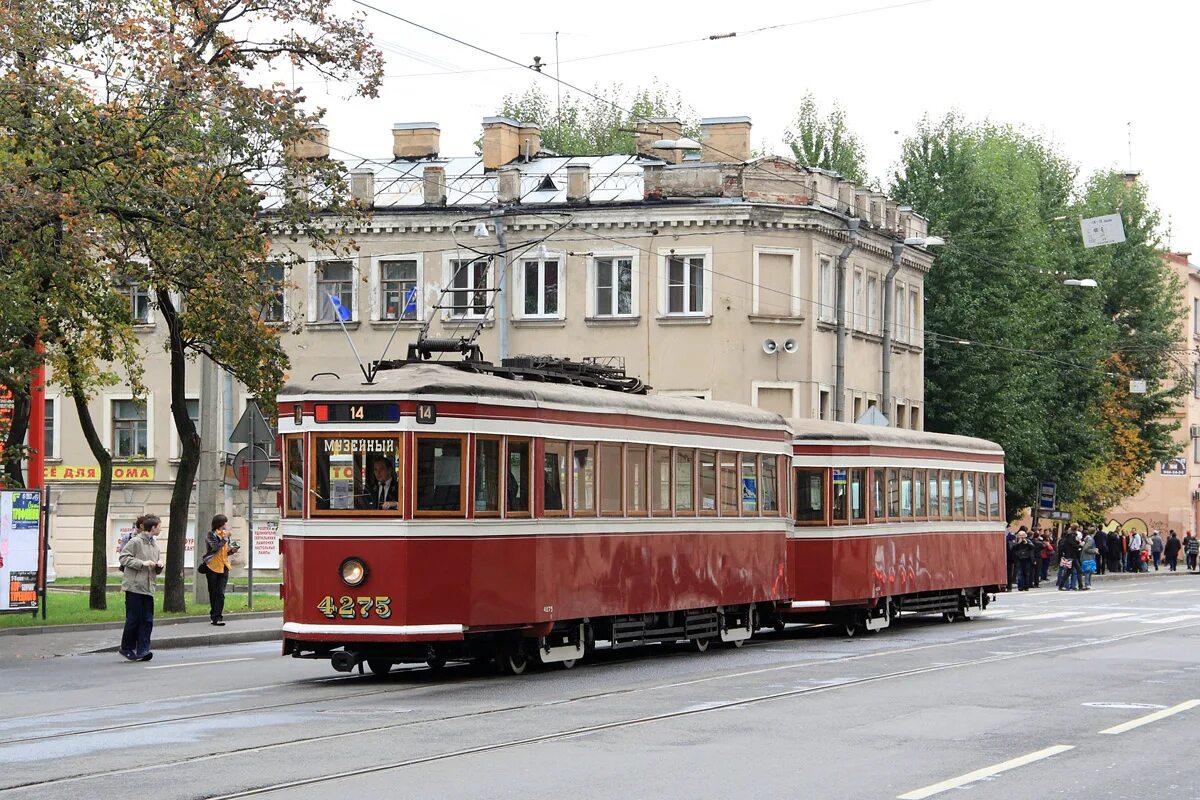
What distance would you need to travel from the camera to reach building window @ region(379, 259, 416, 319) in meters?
53.0

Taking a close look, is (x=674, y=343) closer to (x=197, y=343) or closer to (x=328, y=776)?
(x=197, y=343)

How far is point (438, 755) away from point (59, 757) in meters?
2.35

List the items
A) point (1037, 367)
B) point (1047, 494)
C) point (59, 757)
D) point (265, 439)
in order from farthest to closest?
point (1037, 367), point (1047, 494), point (265, 439), point (59, 757)

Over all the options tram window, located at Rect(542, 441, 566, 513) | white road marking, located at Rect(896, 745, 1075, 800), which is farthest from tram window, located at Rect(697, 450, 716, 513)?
white road marking, located at Rect(896, 745, 1075, 800)

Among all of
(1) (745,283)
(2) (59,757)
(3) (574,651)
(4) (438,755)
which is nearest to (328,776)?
(4) (438,755)

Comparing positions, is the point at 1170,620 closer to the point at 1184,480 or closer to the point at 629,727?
the point at 629,727

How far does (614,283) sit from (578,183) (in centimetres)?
280

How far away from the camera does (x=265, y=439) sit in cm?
2952

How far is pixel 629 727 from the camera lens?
47.1 ft

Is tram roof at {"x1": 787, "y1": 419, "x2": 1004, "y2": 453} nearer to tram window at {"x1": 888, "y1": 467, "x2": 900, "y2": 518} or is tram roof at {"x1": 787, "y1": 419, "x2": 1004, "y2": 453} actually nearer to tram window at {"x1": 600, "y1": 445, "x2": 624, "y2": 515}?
tram window at {"x1": 888, "y1": 467, "x2": 900, "y2": 518}

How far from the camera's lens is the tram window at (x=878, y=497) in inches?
1086

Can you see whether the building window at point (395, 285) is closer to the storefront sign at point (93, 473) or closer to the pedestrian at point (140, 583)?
the storefront sign at point (93, 473)

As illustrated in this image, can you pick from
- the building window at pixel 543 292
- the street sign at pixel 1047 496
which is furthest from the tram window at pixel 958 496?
the street sign at pixel 1047 496

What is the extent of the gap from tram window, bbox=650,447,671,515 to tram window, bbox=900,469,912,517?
750 cm
